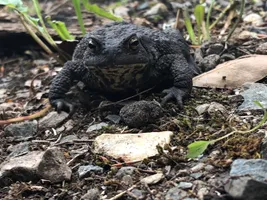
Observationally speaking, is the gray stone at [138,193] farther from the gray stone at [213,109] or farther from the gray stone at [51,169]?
the gray stone at [213,109]

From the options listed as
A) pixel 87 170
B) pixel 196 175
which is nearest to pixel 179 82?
pixel 87 170

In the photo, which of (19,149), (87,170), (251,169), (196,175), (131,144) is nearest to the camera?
(251,169)

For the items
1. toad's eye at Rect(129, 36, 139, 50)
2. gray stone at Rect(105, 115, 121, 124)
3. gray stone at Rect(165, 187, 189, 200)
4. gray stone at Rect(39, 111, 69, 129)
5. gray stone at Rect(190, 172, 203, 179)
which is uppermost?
toad's eye at Rect(129, 36, 139, 50)

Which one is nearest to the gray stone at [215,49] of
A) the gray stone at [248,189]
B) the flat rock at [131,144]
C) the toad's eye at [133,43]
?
the toad's eye at [133,43]

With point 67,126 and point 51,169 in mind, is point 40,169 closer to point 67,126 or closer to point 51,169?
point 51,169

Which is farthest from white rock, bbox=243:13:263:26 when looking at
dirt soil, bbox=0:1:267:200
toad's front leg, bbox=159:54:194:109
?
toad's front leg, bbox=159:54:194:109

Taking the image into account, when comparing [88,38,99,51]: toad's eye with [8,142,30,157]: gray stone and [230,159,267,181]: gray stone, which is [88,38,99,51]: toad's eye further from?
[230,159,267,181]: gray stone
